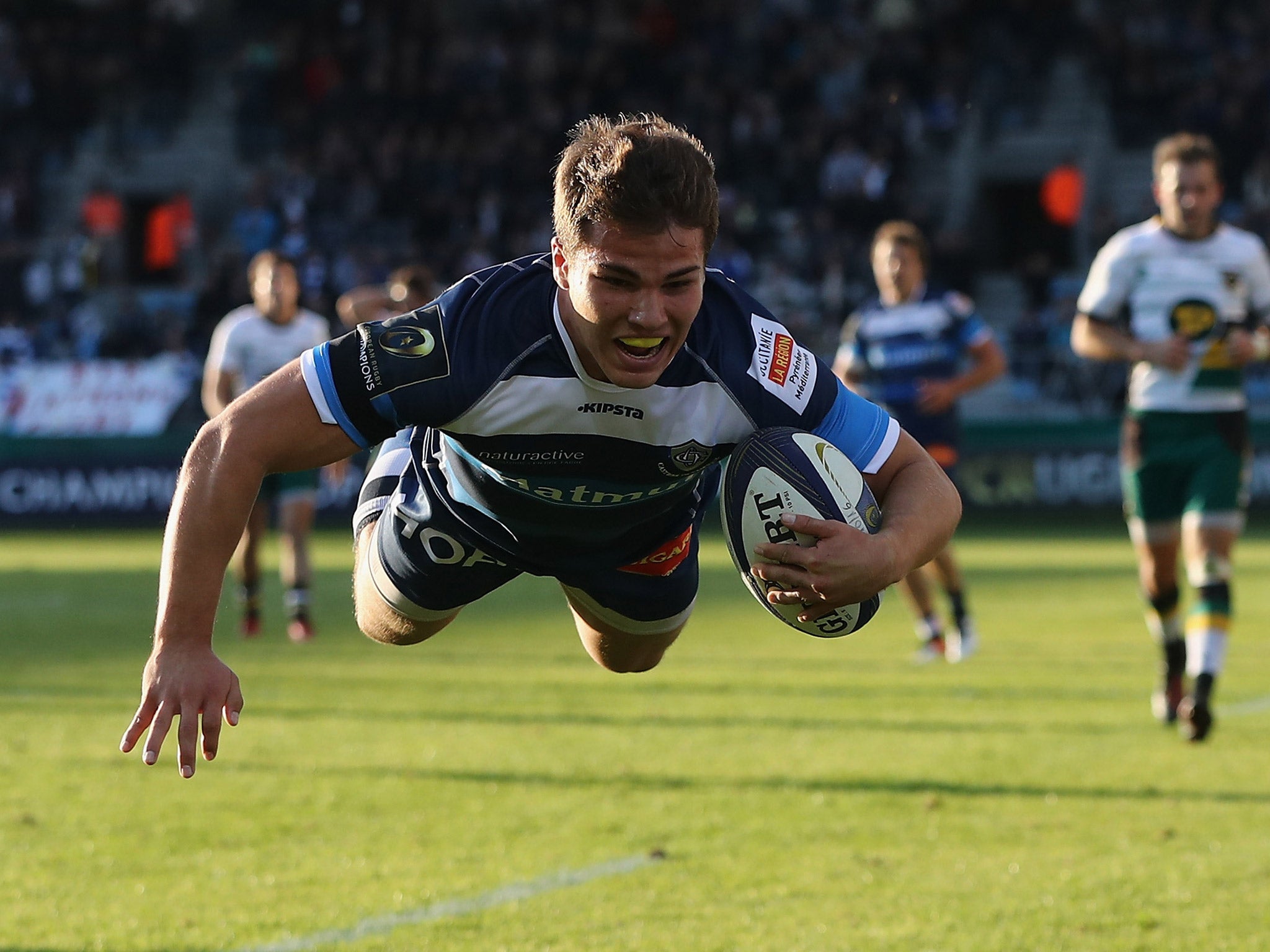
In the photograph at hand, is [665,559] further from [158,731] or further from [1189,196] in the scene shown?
[1189,196]

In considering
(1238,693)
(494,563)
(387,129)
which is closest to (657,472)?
(494,563)

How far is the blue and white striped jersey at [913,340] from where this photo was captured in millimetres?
11617

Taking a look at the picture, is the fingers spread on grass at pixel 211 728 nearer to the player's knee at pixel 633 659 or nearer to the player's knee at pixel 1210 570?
the player's knee at pixel 633 659

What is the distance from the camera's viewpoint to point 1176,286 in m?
8.55

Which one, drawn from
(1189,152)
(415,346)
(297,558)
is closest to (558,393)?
(415,346)

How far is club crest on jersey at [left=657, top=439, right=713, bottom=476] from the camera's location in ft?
15.5

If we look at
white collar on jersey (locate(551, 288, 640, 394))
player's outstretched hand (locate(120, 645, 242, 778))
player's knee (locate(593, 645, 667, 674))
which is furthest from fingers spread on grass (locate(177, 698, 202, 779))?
player's knee (locate(593, 645, 667, 674))

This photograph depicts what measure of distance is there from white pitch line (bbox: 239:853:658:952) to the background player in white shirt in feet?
21.5

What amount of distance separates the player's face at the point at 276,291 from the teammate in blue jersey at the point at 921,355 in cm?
402

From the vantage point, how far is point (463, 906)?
536 centimetres

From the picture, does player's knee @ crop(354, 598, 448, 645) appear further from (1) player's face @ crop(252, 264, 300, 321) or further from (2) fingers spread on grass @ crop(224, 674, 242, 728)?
(1) player's face @ crop(252, 264, 300, 321)

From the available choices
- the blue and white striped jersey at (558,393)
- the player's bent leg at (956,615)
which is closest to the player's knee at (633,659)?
the blue and white striped jersey at (558,393)

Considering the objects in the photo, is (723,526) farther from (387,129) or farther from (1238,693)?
(387,129)

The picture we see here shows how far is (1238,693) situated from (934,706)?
5.92 ft
